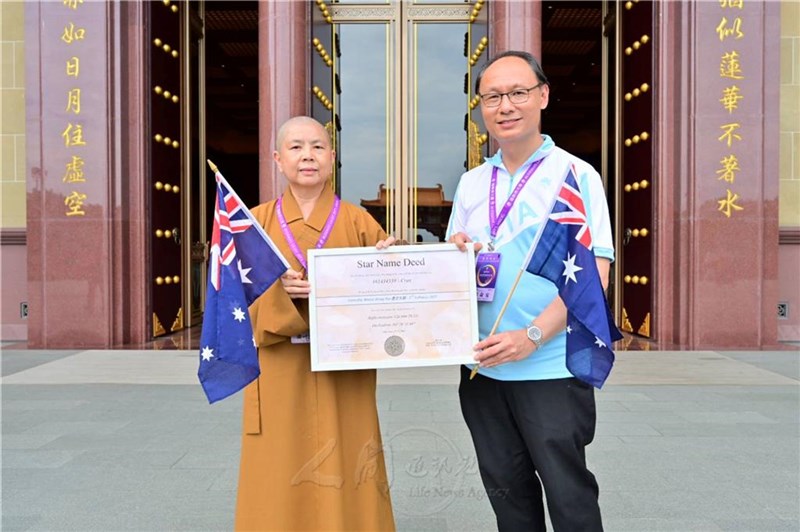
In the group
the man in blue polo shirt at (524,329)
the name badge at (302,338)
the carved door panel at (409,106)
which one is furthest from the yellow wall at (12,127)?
the man in blue polo shirt at (524,329)

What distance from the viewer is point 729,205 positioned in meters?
7.44

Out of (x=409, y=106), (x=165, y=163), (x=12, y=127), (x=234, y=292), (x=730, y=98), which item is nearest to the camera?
(x=234, y=292)

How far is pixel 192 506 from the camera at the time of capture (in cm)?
319

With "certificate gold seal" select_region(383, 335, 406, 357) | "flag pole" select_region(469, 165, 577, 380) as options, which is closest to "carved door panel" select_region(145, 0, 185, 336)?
"certificate gold seal" select_region(383, 335, 406, 357)

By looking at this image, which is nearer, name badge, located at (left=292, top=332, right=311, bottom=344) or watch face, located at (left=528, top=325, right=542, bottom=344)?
watch face, located at (left=528, top=325, right=542, bottom=344)

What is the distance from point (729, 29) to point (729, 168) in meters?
1.57

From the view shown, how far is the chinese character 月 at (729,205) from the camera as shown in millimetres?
7430

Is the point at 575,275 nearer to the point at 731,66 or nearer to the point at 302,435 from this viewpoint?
the point at 302,435

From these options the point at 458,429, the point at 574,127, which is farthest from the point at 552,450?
the point at 574,127

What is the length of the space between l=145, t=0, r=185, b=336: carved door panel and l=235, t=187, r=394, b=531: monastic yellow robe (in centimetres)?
649

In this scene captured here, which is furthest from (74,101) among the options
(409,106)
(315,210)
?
(315,210)

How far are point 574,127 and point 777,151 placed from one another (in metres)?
10.4

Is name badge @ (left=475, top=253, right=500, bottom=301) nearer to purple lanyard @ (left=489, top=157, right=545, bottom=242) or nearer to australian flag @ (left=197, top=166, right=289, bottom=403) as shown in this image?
purple lanyard @ (left=489, top=157, right=545, bottom=242)

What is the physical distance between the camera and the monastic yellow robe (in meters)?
2.29
